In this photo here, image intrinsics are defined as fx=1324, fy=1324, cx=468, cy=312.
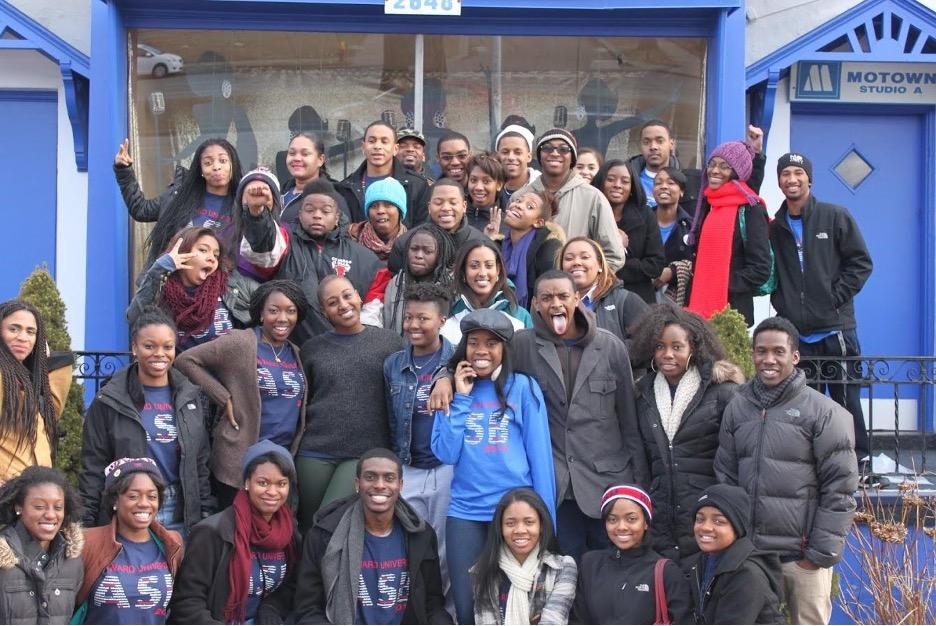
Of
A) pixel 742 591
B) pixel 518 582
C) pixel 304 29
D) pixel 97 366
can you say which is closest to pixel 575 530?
pixel 518 582

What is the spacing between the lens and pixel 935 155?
35.3 ft

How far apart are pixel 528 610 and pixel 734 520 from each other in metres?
1.04

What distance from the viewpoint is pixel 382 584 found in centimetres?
616

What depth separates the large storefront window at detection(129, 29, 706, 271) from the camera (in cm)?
986

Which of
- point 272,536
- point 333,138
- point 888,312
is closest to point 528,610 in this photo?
point 272,536

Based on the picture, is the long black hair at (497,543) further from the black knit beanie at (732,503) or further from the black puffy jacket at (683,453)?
the black knit beanie at (732,503)

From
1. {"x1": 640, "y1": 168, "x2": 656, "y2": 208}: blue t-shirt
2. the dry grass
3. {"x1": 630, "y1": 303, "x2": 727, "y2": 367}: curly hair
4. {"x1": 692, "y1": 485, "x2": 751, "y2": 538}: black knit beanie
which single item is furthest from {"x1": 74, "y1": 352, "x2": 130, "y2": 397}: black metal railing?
the dry grass

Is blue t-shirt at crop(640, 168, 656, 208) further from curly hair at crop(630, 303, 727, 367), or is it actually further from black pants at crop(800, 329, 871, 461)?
curly hair at crop(630, 303, 727, 367)

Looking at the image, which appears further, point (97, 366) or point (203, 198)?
point (97, 366)

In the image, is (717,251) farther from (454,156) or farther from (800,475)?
(800,475)

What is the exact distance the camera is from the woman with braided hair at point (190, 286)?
22.3 ft

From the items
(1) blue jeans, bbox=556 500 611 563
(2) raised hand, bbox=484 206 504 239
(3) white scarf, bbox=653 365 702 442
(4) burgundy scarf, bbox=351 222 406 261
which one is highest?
(2) raised hand, bbox=484 206 504 239

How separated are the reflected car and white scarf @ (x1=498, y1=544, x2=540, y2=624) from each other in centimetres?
530

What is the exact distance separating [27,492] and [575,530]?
100 inches
